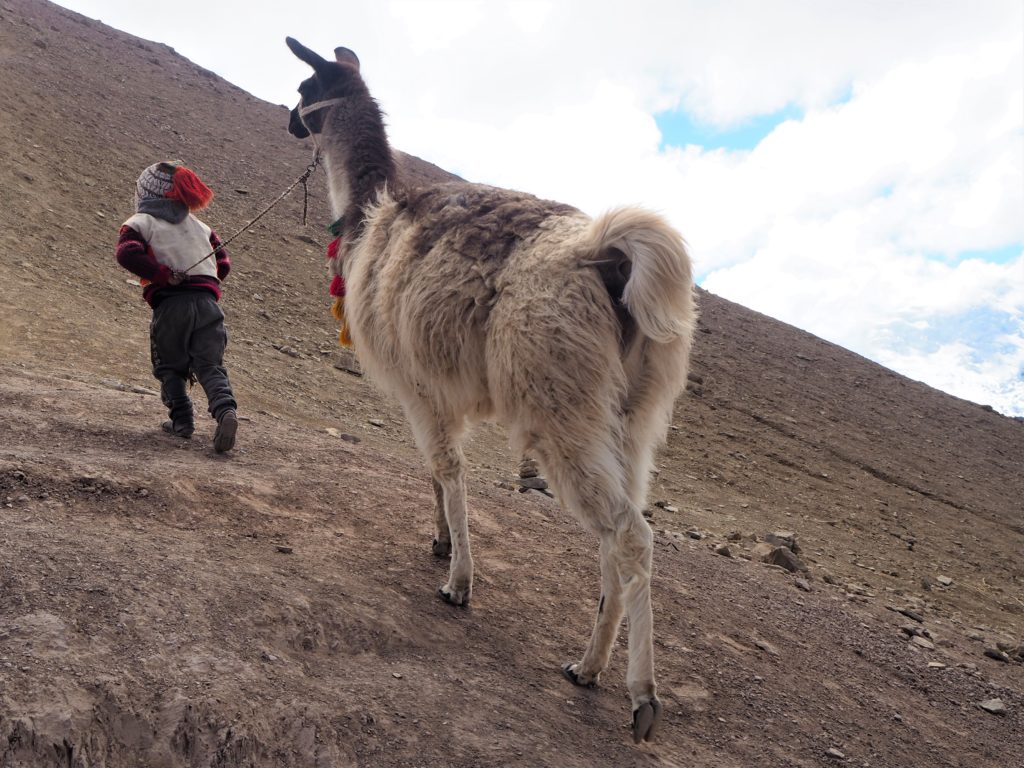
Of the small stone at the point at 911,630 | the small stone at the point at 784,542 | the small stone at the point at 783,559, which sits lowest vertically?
the small stone at the point at 911,630

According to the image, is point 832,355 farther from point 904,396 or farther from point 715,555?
point 715,555

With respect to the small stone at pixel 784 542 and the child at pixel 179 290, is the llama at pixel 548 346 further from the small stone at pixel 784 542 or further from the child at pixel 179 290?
the small stone at pixel 784 542

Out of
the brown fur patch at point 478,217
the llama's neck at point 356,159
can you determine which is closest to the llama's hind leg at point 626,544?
the brown fur patch at point 478,217

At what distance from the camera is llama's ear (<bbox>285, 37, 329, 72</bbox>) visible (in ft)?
19.3

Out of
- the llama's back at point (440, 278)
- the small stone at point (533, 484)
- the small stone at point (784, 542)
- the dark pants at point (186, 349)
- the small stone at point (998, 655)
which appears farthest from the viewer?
the small stone at point (784, 542)

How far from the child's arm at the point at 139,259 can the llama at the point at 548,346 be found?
148cm

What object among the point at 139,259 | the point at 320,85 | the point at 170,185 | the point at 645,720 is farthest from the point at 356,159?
the point at 645,720

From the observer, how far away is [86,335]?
344 inches

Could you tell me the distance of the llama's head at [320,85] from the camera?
5879 millimetres

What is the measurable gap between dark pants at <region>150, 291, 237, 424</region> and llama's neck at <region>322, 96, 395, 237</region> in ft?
3.68

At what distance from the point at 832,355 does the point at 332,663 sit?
19.7 meters

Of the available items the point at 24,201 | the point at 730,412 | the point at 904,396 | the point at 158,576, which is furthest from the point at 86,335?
the point at 904,396

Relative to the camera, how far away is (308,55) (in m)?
5.93

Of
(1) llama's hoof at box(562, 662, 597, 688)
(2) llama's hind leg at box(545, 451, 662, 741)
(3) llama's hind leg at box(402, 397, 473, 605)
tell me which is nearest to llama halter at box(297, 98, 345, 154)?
(3) llama's hind leg at box(402, 397, 473, 605)
